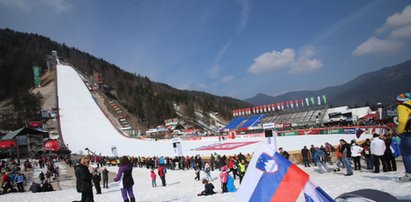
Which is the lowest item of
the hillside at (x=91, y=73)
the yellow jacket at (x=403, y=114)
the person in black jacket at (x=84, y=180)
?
the person in black jacket at (x=84, y=180)

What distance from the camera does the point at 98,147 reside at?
5028 cm

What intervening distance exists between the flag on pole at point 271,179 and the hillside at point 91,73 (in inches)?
3166

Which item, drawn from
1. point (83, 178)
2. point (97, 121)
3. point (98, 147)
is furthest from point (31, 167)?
point (97, 121)

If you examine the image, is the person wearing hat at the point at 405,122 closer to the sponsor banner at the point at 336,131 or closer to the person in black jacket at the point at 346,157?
the person in black jacket at the point at 346,157

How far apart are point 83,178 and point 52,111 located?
77070mm

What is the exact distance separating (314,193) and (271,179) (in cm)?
Result: 43

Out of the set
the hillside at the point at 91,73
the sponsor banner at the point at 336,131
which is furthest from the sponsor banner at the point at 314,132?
the hillside at the point at 91,73

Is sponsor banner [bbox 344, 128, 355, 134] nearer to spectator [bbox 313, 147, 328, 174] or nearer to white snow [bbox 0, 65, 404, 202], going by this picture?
white snow [bbox 0, 65, 404, 202]

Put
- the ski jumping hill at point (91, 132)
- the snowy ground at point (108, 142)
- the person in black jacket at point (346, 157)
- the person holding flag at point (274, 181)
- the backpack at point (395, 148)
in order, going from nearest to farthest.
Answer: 1. the person holding flag at point (274, 181)
2. the snowy ground at point (108, 142)
3. the backpack at point (395, 148)
4. the person in black jacket at point (346, 157)
5. the ski jumping hill at point (91, 132)

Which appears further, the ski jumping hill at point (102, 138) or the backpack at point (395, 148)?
the ski jumping hill at point (102, 138)

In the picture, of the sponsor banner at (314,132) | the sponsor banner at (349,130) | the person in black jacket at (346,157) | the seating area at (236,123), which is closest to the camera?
the person in black jacket at (346,157)

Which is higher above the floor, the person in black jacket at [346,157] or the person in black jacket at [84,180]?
the person in black jacket at [84,180]

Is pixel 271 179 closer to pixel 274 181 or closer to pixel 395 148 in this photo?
pixel 274 181

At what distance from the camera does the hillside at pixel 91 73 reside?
104m
